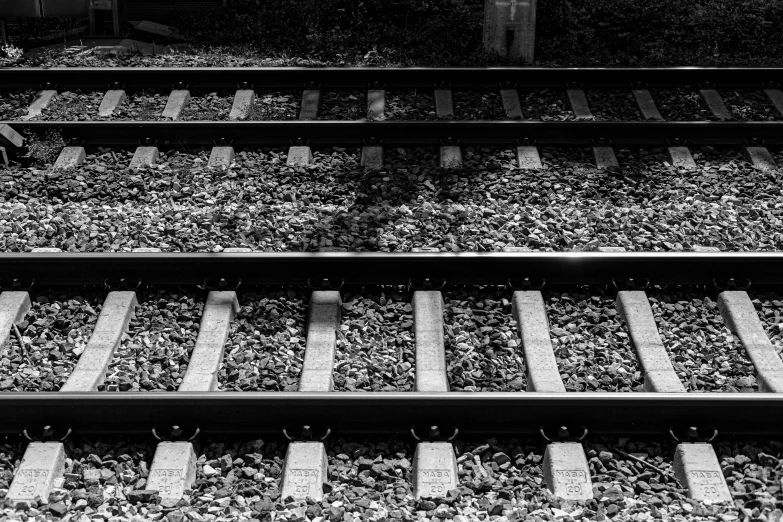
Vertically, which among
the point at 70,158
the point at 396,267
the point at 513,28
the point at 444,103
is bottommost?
the point at 70,158

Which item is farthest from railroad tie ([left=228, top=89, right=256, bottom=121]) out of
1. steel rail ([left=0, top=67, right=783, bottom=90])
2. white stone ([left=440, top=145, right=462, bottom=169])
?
white stone ([left=440, top=145, right=462, bottom=169])

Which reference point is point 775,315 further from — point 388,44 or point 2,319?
point 388,44

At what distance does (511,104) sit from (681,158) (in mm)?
1762

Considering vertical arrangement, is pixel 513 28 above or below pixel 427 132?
above

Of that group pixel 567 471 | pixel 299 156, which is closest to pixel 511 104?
pixel 299 156

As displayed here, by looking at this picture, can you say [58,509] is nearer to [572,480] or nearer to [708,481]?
[572,480]

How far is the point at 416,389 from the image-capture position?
5.24 m

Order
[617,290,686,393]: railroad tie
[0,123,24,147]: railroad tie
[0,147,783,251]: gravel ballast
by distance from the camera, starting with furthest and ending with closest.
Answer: [0,123,24,147]: railroad tie → [0,147,783,251]: gravel ballast → [617,290,686,393]: railroad tie

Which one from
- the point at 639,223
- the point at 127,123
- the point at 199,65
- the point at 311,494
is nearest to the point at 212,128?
the point at 127,123

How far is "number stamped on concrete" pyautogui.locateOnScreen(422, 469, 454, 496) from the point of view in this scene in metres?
4.66

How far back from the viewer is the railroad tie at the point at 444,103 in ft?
28.8

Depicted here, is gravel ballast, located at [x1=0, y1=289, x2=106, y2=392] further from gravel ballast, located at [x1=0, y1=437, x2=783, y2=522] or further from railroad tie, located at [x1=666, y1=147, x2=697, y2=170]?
railroad tie, located at [x1=666, y1=147, x2=697, y2=170]

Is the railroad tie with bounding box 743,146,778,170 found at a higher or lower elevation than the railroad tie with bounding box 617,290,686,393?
lower

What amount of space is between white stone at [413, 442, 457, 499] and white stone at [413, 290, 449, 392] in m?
0.41
